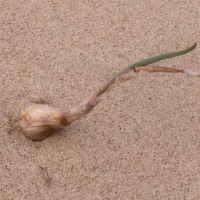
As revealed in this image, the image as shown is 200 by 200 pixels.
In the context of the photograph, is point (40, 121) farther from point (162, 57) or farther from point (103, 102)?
point (162, 57)

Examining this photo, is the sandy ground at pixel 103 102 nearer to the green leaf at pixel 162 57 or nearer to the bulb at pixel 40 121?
the bulb at pixel 40 121

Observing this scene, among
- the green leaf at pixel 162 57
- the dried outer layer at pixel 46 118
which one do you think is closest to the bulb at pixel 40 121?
the dried outer layer at pixel 46 118

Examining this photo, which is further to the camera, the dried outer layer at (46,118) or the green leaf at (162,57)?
the dried outer layer at (46,118)

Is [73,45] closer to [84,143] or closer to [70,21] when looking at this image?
[70,21]

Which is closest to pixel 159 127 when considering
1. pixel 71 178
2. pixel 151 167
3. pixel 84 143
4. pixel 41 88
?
pixel 151 167

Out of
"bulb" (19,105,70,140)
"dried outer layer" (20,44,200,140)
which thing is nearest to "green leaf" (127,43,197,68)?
"dried outer layer" (20,44,200,140)

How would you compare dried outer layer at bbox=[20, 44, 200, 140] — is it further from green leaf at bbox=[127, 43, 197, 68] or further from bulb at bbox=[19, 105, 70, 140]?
green leaf at bbox=[127, 43, 197, 68]

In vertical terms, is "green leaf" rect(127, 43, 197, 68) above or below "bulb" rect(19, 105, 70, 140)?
above

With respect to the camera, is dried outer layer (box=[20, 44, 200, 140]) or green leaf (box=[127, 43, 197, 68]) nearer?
green leaf (box=[127, 43, 197, 68])
